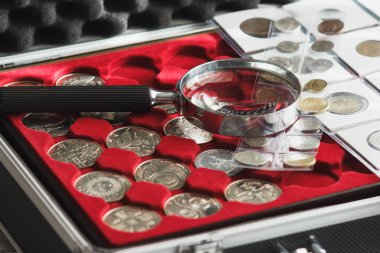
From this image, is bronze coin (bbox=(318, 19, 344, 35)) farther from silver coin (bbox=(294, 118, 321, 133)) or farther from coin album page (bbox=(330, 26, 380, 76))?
silver coin (bbox=(294, 118, 321, 133))

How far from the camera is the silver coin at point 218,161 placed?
133 centimetres

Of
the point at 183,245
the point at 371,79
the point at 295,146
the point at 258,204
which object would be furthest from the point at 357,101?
the point at 183,245

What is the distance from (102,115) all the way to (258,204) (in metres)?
0.31

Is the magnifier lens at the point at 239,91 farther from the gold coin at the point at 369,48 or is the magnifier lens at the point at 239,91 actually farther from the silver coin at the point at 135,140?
the gold coin at the point at 369,48

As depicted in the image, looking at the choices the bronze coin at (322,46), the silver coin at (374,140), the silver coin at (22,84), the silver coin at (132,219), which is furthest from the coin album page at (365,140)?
the silver coin at (22,84)

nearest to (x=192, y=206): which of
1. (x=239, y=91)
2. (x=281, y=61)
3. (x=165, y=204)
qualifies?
(x=165, y=204)

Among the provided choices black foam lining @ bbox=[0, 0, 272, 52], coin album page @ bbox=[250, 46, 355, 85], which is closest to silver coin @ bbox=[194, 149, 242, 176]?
coin album page @ bbox=[250, 46, 355, 85]

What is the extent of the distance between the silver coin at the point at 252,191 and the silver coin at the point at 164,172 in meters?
0.07

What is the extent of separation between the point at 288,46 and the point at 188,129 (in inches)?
10.9

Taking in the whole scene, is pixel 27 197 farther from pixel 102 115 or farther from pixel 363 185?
pixel 363 185

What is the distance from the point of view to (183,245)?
1.17 metres

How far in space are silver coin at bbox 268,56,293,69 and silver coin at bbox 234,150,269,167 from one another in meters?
0.24

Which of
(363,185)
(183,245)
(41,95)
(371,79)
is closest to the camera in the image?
(183,245)

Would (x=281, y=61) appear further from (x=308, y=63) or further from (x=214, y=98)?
(x=214, y=98)
